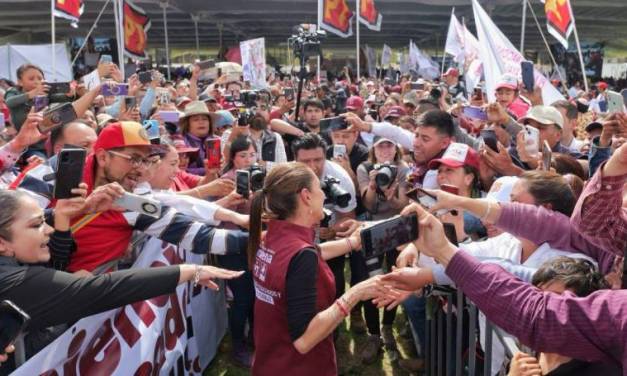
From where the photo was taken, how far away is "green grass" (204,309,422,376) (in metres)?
4.23

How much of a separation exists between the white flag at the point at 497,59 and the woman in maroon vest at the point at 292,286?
474 cm

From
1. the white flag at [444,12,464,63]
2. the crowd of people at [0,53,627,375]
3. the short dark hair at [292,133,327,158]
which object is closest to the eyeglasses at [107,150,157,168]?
the crowd of people at [0,53,627,375]

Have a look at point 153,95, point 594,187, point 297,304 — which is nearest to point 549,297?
point 594,187

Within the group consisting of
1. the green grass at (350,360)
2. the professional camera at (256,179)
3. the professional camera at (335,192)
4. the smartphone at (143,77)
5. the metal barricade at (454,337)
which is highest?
the smartphone at (143,77)

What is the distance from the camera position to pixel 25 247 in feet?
7.23

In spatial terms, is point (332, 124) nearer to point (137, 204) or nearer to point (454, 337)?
point (454, 337)

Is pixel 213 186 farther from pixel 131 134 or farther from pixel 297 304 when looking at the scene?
pixel 297 304

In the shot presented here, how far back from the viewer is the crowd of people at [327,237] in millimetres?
1795

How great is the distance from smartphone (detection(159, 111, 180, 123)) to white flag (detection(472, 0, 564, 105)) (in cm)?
363

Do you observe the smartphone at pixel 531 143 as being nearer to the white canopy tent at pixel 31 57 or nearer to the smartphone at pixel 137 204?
the smartphone at pixel 137 204

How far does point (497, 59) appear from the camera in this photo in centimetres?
694

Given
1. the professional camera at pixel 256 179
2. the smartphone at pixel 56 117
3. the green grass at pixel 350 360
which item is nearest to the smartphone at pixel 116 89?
the smartphone at pixel 56 117

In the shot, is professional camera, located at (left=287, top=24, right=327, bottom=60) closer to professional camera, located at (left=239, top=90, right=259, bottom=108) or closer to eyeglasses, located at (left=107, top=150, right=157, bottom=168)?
professional camera, located at (left=239, top=90, right=259, bottom=108)

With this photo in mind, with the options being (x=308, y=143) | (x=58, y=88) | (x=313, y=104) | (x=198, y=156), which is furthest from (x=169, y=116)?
(x=308, y=143)
